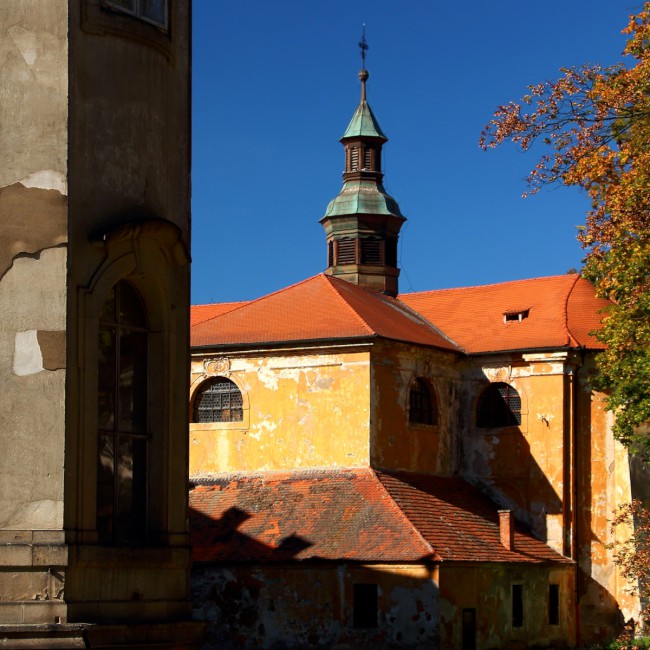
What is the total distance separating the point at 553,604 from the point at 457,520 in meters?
3.34

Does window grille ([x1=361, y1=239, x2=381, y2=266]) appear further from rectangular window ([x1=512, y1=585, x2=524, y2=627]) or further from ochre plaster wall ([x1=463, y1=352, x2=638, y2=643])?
rectangular window ([x1=512, y1=585, x2=524, y2=627])

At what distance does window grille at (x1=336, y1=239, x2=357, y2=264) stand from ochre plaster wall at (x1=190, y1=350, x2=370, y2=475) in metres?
9.22

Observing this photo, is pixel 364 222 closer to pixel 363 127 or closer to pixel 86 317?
pixel 363 127

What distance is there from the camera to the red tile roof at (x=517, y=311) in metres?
35.2

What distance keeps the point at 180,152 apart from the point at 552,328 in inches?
915

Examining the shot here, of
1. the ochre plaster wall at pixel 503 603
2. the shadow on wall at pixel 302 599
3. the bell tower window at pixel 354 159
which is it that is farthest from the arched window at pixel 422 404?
the bell tower window at pixel 354 159

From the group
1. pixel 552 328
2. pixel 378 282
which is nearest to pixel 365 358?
pixel 552 328

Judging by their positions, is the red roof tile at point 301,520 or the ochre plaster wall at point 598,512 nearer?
the red roof tile at point 301,520

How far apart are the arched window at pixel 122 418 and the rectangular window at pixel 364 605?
1700 cm

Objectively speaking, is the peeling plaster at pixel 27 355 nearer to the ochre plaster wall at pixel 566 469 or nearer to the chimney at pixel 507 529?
the chimney at pixel 507 529

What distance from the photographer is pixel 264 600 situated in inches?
1170

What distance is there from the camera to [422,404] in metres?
34.6

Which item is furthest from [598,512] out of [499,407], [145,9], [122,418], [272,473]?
[145,9]

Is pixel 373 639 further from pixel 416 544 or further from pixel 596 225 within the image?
pixel 596 225
